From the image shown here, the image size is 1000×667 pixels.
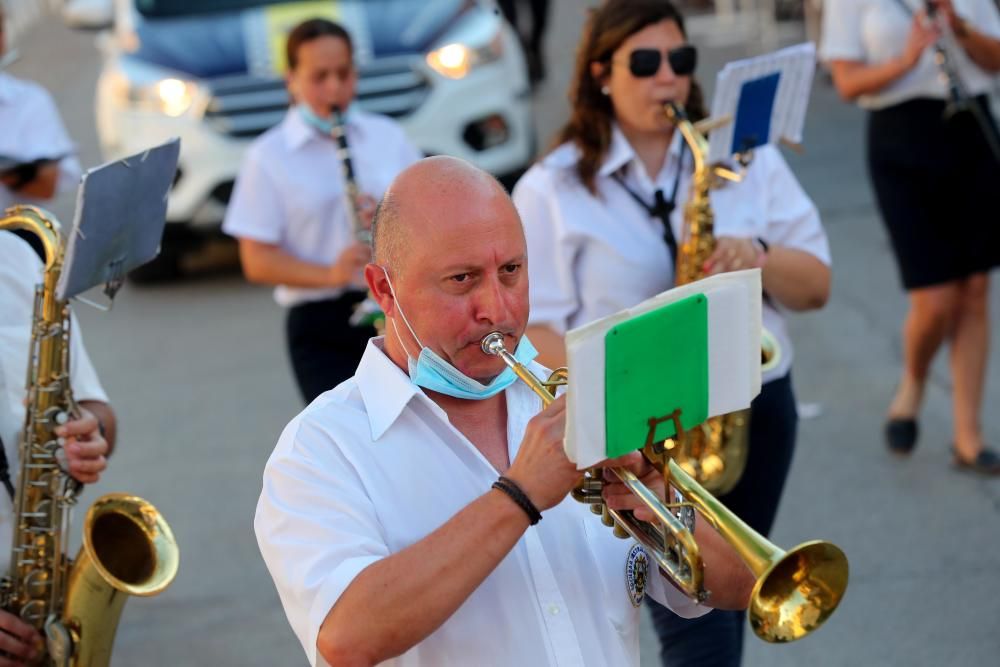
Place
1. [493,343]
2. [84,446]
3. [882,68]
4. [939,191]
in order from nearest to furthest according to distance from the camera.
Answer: [493,343]
[84,446]
[882,68]
[939,191]

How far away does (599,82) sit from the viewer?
412cm

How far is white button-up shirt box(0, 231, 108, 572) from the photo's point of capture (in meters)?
3.35

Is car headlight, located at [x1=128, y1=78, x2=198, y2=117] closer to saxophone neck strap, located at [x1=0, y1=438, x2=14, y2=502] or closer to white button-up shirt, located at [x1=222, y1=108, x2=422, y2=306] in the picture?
white button-up shirt, located at [x1=222, y1=108, x2=422, y2=306]

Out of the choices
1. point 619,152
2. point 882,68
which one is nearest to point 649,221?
point 619,152

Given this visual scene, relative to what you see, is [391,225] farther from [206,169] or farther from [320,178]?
[206,169]

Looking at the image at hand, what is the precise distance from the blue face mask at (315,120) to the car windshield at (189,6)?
4146 millimetres

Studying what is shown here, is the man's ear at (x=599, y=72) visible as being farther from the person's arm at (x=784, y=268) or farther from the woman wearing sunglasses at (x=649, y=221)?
the person's arm at (x=784, y=268)

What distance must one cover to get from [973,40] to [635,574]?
371cm

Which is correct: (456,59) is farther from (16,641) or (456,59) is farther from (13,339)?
(16,641)

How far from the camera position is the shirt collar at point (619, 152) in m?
3.93

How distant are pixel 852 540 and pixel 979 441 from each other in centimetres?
79

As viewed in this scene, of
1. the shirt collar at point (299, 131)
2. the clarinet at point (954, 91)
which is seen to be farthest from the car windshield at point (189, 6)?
the clarinet at point (954, 91)

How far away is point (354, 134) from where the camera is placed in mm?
5273

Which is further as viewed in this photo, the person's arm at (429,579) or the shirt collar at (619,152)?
the shirt collar at (619,152)
